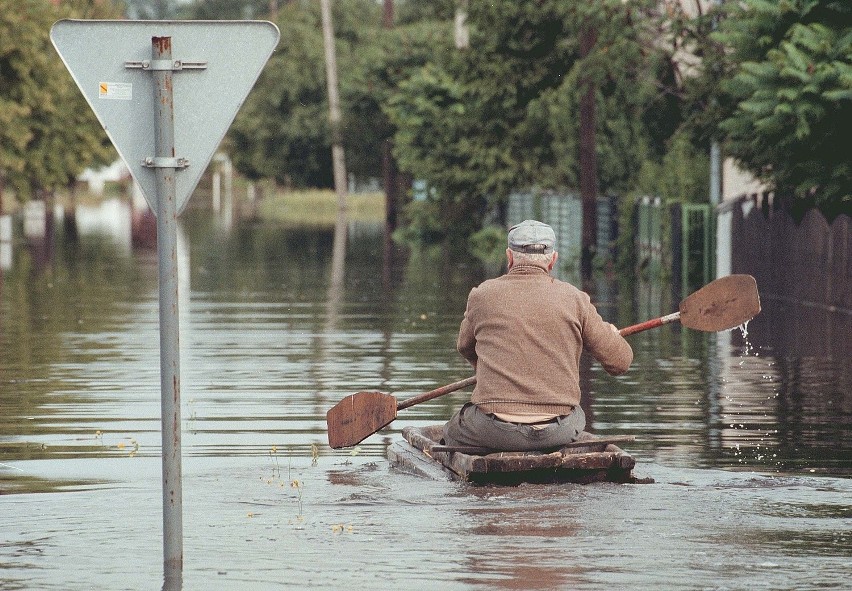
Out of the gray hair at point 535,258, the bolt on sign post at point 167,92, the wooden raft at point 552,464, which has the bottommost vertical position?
the wooden raft at point 552,464

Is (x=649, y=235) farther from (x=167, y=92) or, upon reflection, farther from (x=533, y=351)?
(x=167, y=92)

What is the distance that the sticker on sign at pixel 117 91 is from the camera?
729 cm

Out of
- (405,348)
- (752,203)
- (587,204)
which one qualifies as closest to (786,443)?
(405,348)

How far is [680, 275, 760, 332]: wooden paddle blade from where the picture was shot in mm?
10719

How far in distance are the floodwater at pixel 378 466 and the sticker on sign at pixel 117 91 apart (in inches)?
71.3

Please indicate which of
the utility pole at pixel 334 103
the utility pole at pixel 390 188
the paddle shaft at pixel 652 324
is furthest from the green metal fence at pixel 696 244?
the utility pole at pixel 334 103

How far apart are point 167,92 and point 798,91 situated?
15175 mm

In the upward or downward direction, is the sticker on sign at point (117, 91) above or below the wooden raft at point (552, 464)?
above

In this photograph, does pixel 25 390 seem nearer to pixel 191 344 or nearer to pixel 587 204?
pixel 191 344

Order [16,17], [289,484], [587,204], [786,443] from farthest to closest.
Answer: [16,17]
[587,204]
[786,443]
[289,484]

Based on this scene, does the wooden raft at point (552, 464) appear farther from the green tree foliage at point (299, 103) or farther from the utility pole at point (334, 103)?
the green tree foliage at point (299, 103)

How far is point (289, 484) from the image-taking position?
10.6m

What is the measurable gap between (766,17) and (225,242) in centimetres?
2853

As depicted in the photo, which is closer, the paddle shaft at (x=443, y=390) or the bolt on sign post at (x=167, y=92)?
the bolt on sign post at (x=167, y=92)
